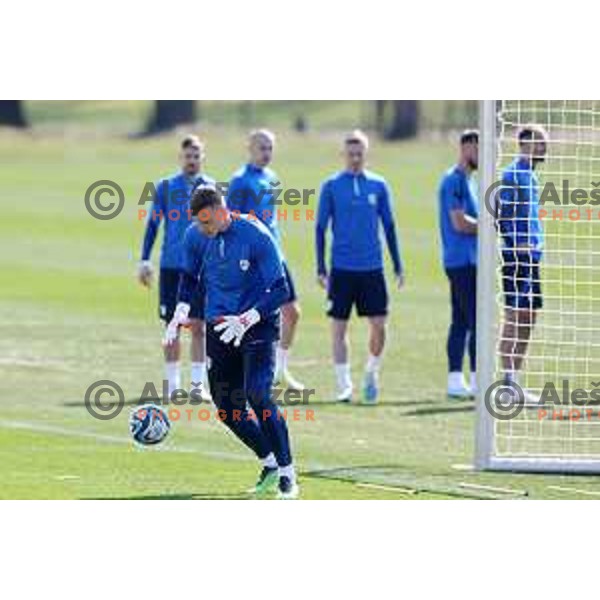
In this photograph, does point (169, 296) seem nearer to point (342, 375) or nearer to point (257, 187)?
point (257, 187)

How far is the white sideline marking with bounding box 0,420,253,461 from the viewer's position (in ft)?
57.5

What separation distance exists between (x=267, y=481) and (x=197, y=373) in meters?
5.00

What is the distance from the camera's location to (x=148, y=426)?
17.1 meters

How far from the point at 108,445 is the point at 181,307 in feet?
8.04

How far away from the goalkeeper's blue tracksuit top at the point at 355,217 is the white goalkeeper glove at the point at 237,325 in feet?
17.2

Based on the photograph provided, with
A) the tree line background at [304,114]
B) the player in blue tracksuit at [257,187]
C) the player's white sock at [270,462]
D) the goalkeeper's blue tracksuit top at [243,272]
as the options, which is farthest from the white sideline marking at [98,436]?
the tree line background at [304,114]

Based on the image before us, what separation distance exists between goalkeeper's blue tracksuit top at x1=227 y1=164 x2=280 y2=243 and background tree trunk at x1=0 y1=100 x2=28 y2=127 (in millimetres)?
41707

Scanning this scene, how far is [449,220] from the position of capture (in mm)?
20781

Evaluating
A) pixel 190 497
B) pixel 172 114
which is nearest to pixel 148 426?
pixel 190 497

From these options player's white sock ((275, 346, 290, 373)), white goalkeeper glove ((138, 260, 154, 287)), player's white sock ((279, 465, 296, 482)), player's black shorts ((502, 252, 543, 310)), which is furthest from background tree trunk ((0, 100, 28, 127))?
player's white sock ((279, 465, 296, 482))

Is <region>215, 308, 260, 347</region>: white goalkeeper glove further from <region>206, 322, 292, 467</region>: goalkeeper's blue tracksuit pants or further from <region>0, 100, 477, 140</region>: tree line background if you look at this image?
<region>0, 100, 477, 140</region>: tree line background

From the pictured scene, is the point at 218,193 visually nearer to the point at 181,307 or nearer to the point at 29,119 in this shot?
the point at 181,307

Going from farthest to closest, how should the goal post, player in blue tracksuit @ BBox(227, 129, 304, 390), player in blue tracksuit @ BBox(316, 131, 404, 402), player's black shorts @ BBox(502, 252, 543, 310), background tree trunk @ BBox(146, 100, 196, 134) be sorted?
background tree trunk @ BBox(146, 100, 196, 134), player in blue tracksuit @ BBox(316, 131, 404, 402), player in blue tracksuit @ BBox(227, 129, 304, 390), player's black shorts @ BBox(502, 252, 543, 310), the goal post

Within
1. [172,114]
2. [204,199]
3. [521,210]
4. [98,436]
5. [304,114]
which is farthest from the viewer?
[304,114]
